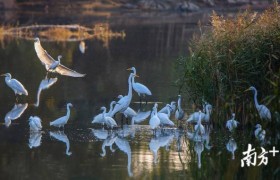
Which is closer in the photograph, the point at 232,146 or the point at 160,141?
the point at 232,146

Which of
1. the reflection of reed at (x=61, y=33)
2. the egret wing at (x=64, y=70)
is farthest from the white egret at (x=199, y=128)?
the reflection of reed at (x=61, y=33)

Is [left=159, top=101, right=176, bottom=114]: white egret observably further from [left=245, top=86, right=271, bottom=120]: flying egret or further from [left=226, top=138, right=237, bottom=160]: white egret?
[left=245, top=86, right=271, bottom=120]: flying egret

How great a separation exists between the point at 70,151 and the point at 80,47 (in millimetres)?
18381

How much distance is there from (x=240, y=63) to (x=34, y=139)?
12.1 ft

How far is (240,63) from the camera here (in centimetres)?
1436

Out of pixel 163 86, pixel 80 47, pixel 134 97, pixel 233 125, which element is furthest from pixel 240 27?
pixel 80 47

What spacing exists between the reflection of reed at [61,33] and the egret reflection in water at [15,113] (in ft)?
58.7

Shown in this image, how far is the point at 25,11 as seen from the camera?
53281 mm

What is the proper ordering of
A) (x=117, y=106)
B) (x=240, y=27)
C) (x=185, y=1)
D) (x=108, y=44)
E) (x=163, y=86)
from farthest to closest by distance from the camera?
1. (x=185, y=1)
2. (x=108, y=44)
3. (x=163, y=86)
4. (x=117, y=106)
5. (x=240, y=27)

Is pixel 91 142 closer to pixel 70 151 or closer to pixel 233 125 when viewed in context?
pixel 70 151

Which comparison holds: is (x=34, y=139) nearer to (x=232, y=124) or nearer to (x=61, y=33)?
(x=232, y=124)

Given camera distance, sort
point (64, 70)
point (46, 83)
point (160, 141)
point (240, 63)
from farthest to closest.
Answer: point (64, 70) < point (46, 83) < point (240, 63) < point (160, 141)

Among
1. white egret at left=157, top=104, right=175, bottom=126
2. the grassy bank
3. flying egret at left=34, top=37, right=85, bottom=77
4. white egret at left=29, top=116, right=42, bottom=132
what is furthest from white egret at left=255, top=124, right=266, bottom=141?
flying egret at left=34, top=37, right=85, bottom=77

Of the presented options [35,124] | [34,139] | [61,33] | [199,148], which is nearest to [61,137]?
[34,139]
